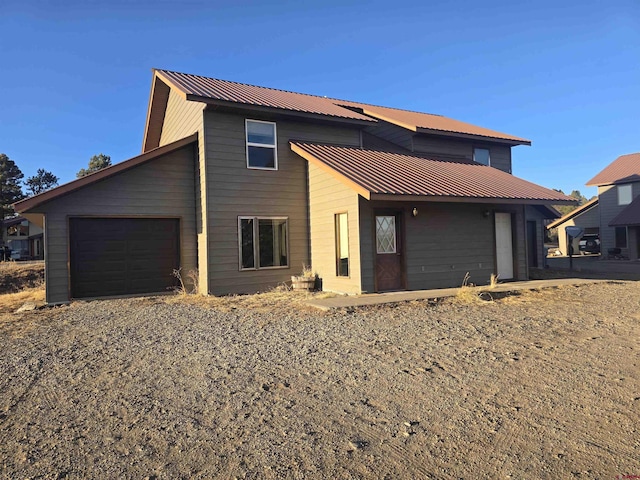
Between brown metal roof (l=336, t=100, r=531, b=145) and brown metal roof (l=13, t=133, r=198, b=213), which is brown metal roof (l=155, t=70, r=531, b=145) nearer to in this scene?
brown metal roof (l=336, t=100, r=531, b=145)

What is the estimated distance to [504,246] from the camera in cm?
1344

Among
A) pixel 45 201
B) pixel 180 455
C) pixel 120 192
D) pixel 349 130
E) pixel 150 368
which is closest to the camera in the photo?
pixel 180 455

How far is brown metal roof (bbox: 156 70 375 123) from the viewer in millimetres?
11359

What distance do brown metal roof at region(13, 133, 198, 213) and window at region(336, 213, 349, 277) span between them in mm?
4781

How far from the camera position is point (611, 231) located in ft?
90.7

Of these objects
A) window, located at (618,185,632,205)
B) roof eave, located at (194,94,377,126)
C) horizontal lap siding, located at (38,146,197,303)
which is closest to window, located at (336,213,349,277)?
roof eave, located at (194,94,377,126)

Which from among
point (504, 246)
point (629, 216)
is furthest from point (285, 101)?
point (629, 216)

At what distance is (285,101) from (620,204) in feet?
81.9

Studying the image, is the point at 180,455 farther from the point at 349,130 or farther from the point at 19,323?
the point at 349,130

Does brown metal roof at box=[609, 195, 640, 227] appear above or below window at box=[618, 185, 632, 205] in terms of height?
below

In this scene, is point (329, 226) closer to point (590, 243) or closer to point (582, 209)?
point (582, 209)

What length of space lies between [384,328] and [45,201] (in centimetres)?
889

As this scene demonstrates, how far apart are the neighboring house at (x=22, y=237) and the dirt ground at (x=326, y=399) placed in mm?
38757

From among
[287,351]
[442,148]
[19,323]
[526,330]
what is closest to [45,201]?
[19,323]
